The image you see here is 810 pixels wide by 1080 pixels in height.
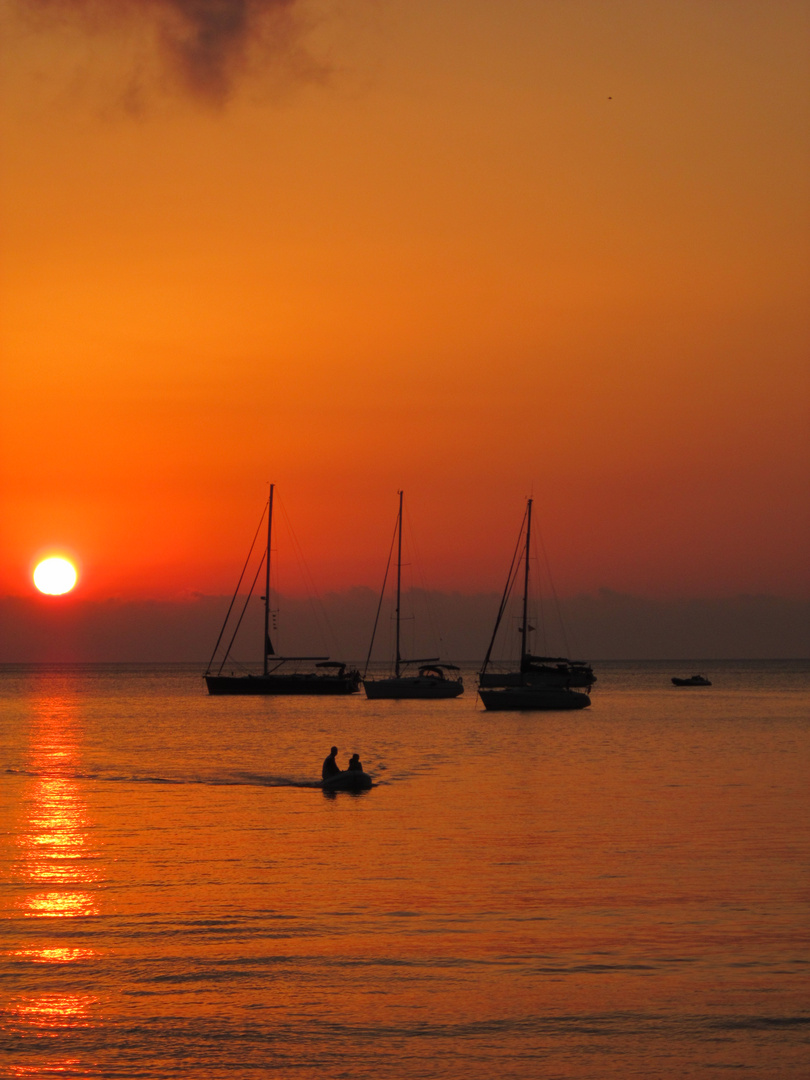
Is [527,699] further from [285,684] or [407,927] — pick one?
[407,927]

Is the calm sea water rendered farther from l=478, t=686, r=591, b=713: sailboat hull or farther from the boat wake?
l=478, t=686, r=591, b=713: sailboat hull

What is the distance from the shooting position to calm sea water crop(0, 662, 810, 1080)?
15953 millimetres

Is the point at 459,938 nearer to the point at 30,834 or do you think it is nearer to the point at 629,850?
the point at 629,850

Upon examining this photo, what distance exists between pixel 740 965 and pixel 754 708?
112 metres

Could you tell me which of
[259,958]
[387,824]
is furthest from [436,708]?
[259,958]

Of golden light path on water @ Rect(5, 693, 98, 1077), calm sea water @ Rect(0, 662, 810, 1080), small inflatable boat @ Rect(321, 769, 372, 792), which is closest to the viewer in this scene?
calm sea water @ Rect(0, 662, 810, 1080)

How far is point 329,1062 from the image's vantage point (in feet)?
50.5

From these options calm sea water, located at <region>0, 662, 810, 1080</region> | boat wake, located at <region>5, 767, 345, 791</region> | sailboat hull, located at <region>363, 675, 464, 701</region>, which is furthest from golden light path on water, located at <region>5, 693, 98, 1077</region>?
sailboat hull, located at <region>363, 675, 464, 701</region>

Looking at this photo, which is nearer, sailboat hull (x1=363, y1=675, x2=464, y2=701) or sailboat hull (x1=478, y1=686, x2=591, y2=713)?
sailboat hull (x1=478, y1=686, x2=591, y2=713)

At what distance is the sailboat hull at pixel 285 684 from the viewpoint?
134 meters

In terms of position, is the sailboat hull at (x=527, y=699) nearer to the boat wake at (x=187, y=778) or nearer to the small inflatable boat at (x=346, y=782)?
the boat wake at (x=187, y=778)

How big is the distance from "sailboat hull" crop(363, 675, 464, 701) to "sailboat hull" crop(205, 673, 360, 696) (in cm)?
1126

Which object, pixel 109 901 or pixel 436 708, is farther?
pixel 436 708

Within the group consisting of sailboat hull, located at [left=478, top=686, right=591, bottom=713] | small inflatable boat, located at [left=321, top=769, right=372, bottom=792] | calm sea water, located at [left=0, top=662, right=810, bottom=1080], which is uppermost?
calm sea water, located at [left=0, top=662, right=810, bottom=1080]
